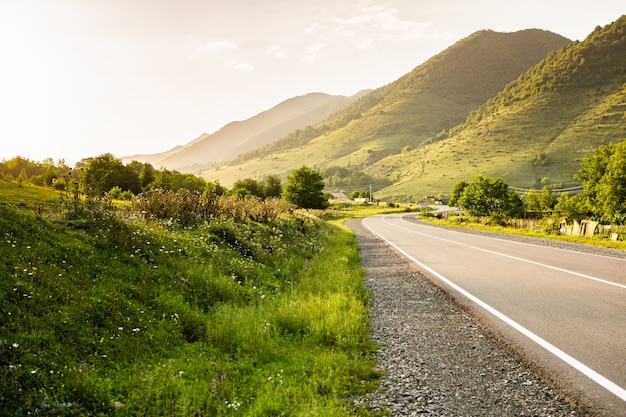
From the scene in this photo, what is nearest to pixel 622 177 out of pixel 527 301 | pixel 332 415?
pixel 527 301

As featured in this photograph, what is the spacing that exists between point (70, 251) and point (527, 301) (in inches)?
332

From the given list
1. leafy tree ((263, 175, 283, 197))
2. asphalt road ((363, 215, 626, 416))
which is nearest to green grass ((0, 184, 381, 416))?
asphalt road ((363, 215, 626, 416))

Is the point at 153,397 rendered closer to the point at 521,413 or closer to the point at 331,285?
the point at 521,413

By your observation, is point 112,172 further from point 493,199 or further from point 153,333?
point 493,199

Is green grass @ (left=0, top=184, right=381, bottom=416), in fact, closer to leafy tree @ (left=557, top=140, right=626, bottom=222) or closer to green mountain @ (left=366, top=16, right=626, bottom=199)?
leafy tree @ (left=557, top=140, right=626, bottom=222)

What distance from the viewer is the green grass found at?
144 inches

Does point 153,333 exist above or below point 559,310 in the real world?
above

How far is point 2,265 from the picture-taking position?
4930 millimetres

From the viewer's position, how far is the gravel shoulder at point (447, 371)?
3697 millimetres

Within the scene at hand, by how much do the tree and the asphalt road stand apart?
36.9 meters

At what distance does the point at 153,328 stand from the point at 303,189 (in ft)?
149

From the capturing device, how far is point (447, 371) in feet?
14.9

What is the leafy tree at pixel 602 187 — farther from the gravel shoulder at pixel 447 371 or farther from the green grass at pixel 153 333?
the green grass at pixel 153 333

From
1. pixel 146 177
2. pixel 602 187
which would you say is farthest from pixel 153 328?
pixel 146 177
